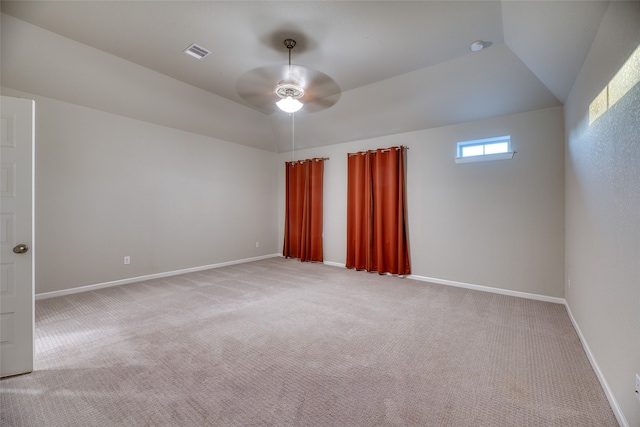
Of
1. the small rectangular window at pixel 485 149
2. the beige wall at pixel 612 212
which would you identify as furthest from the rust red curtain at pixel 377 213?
the beige wall at pixel 612 212

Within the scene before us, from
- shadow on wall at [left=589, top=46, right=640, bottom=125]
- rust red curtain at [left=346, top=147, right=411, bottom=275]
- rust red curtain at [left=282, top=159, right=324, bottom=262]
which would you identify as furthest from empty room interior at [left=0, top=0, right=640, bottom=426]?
rust red curtain at [left=282, top=159, right=324, bottom=262]

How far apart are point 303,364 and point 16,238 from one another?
7.41ft

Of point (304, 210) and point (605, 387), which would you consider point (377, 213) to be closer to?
point (304, 210)

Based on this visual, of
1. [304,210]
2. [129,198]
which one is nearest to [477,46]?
[304,210]

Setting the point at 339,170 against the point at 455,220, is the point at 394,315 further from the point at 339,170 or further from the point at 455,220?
the point at 339,170

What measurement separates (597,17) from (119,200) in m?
5.59

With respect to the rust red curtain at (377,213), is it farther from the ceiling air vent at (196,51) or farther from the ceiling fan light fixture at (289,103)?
the ceiling air vent at (196,51)

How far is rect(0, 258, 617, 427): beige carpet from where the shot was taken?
1.49 metres

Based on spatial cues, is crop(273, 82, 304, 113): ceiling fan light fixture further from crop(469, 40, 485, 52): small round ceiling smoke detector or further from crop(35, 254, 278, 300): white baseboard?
crop(35, 254, 278, 300): white baseboard

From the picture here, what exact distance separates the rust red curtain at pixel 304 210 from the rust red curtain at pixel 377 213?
2.68 feet

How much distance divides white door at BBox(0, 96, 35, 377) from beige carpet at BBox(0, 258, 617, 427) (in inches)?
8.7

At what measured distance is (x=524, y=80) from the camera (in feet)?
10.1

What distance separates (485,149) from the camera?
3.90 m

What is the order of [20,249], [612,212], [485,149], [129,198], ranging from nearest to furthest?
[612,212] → [20,249] → [485,149] → [129,198]
